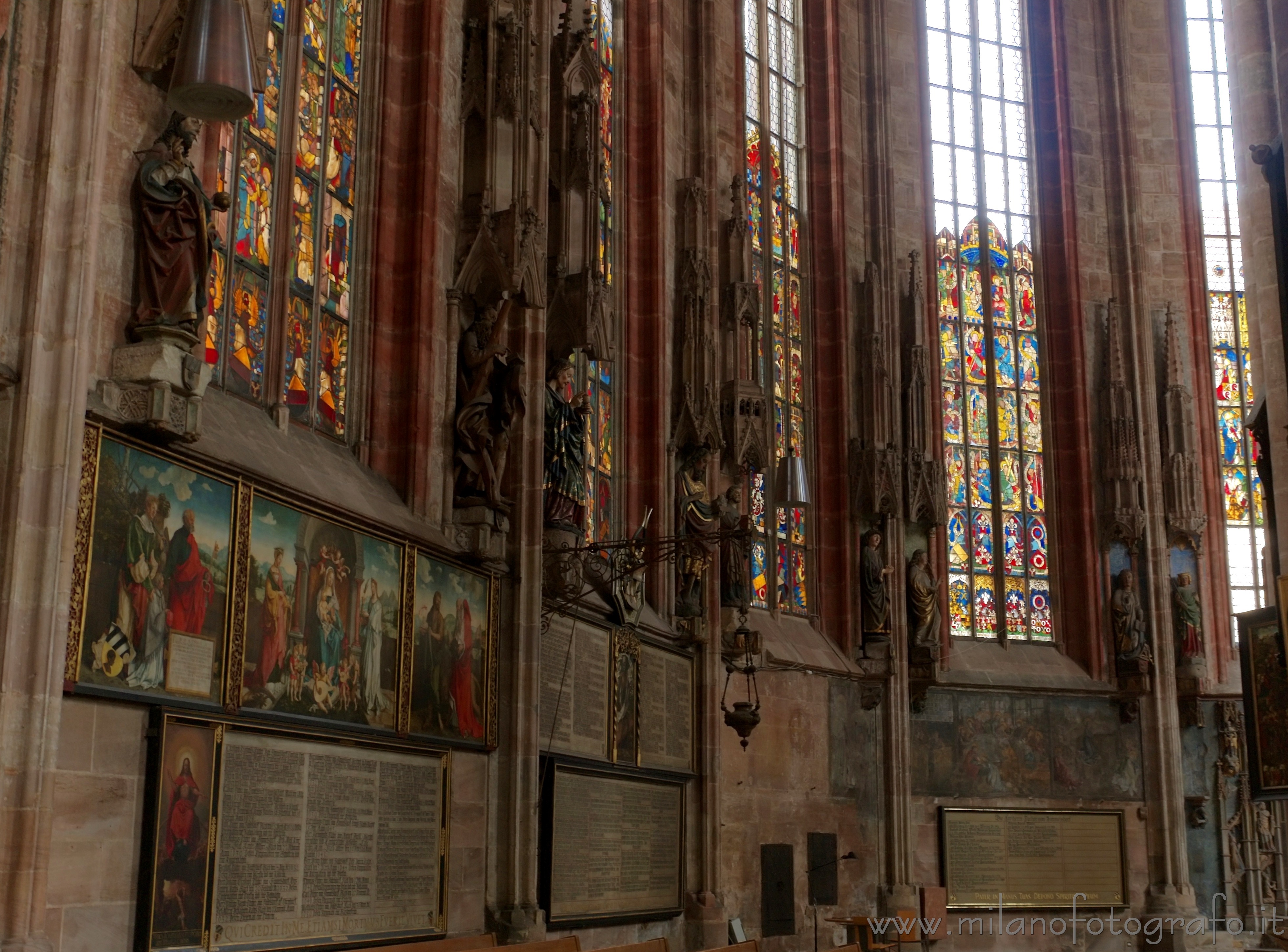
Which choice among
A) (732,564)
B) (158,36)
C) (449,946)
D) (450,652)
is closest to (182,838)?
(449,946)

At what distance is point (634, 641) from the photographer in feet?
58.3

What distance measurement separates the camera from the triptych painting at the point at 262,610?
9539mm

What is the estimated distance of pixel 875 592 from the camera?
2444cm

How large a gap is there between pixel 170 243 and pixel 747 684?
12022mm

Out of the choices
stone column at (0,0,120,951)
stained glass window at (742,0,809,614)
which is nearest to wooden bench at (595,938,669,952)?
stone column at (0,0,120,951)

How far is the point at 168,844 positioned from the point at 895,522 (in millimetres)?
16828

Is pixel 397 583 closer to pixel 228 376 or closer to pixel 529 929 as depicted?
pixel 228 376

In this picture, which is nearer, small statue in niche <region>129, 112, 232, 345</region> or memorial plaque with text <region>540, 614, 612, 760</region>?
small statue in niche <region>129, 112, 232, 345</region>

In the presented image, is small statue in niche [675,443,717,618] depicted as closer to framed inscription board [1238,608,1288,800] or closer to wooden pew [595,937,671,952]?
framed inscription board [1238,608,1288,800]

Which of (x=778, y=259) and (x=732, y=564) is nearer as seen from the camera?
(x=732, y=564)

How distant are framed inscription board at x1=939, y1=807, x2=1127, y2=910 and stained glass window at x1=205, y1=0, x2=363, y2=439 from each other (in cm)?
1499

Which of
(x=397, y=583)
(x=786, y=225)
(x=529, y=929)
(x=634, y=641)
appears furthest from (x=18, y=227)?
(x=786, y=225)

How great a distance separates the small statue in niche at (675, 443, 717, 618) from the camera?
758 inches

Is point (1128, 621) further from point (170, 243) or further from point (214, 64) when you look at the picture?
point (214, 64)
